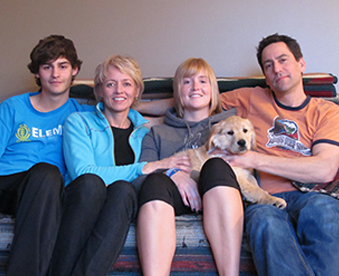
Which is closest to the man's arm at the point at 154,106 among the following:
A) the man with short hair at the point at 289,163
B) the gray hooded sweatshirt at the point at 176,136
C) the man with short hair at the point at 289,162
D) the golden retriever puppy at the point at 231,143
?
the man with short hair at the point at 289,162

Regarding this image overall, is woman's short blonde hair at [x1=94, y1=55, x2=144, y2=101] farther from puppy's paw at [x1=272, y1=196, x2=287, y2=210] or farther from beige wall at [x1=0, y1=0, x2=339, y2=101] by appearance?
puppy's paw at [x1=272, y1=196, x2=287, y2=210]

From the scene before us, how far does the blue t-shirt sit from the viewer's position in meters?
1.71

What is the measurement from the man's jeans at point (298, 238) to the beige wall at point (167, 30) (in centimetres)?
166

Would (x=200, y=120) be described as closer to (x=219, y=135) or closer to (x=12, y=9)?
(x=219, y=135)

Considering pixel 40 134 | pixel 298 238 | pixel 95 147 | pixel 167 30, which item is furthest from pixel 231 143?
pixel 167 30

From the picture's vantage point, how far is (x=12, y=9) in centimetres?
282

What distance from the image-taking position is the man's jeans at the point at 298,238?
111 centimetres

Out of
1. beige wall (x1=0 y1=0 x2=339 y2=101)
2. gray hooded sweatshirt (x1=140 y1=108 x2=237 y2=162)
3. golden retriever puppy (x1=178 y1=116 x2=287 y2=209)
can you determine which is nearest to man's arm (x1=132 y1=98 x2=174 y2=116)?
gray hooded sweatshirt (x1=140 y1=108 x2=237 y2=162)

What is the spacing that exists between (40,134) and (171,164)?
0.79m

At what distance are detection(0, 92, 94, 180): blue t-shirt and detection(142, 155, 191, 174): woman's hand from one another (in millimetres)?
533

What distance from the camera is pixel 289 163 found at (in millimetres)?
1543

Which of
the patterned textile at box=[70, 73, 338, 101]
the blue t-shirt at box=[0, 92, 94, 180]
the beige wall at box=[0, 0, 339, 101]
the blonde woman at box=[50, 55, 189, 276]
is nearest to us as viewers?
the blonde woman at box=[50, 55, 189, 276]

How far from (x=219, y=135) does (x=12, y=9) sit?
93.1 inches

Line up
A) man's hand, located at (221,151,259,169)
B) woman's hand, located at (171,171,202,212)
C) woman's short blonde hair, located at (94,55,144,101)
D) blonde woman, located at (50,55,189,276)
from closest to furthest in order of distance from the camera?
blonde woman, located at (50,55,189,276) < woman's hand, located at (171,171,202,212) < man's hand, located at (221,151,259,169) < woman's short blonde hair, located at (94,55,144,101)
